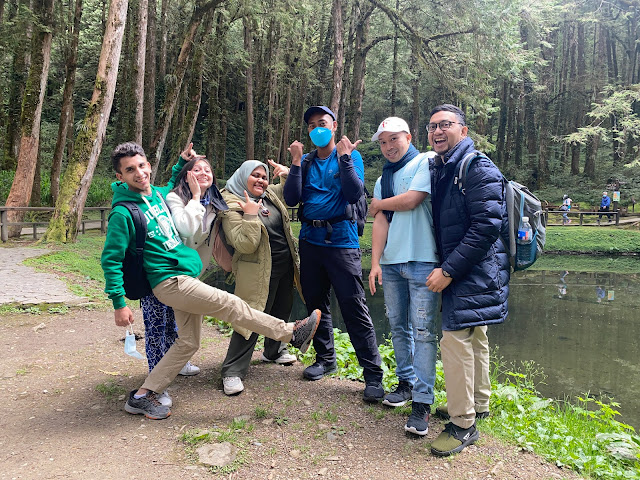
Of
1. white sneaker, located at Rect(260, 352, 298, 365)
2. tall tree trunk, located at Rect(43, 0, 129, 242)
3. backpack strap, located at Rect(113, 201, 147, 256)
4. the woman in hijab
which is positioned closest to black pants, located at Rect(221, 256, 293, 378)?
the woman in hijab

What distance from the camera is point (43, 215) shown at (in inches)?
687

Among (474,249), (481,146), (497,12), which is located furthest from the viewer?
(481,146)

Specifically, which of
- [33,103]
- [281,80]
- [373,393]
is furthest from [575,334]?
[281,80]

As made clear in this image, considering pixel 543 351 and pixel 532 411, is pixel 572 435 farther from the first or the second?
pixel 543 351

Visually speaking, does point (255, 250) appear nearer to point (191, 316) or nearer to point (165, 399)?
point (191, 316)

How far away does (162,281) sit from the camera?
136 inches

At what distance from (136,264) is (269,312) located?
1405mm

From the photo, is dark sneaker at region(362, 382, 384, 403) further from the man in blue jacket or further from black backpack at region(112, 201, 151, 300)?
black backpack at region(112, 201, 151, 300)

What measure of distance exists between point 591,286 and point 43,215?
1799 centimetres

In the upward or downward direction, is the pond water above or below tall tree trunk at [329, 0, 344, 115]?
below

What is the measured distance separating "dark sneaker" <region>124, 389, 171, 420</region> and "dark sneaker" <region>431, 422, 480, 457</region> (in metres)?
1.87

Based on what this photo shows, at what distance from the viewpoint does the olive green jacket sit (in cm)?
392

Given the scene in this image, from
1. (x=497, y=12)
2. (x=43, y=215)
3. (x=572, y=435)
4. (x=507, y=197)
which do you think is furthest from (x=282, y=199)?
(x=43, y=215)

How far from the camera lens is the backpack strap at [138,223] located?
132 inches
